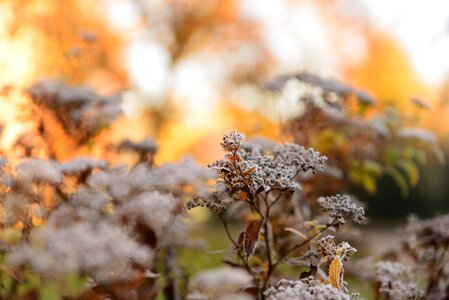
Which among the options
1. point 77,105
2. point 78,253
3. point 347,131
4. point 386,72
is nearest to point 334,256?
point 78,253

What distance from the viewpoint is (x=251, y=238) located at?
141cm

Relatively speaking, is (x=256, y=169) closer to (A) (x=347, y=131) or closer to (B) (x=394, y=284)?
(B) (x=394, y=284)

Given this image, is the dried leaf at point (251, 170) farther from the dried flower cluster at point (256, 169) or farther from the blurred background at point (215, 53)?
the blurred background at point (215, 53)

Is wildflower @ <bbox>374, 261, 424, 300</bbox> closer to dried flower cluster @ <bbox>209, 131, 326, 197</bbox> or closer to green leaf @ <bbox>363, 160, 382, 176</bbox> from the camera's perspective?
dried flower cluster @ <bbox>209, 131, 326, 197</bbox>

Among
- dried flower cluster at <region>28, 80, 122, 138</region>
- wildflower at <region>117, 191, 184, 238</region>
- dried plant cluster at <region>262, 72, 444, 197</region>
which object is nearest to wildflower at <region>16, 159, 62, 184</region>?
wildflower at <region>117, 191, 184, 238</region>

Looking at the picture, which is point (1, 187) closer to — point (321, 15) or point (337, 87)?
point (337, 87)

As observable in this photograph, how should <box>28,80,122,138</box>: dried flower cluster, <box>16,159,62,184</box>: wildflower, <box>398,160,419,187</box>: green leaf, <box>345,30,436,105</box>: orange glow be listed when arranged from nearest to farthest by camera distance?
<box>16,159,62,184</box>: wildflower → <box>28,80,122,138</box>: dried flower cluster → <box>398,160,419,187</box>: green leaf → <box>345,30,436,105</box>: orange glow

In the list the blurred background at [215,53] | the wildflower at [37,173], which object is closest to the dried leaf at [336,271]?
the wildflower at [37,173]

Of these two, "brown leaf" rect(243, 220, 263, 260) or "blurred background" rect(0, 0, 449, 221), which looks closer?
"brown leaf" rect(243, 220, 263, 260)

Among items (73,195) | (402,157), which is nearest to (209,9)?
(402,157)

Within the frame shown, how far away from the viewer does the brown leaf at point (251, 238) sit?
139 cm

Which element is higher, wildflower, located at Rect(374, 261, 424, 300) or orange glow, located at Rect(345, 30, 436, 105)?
orange glow, located at Rect(345, 30, 436, 105)

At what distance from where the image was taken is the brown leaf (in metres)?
1.39

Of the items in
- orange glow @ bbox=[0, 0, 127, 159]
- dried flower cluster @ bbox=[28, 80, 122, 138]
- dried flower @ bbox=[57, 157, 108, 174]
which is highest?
orange glow @ bbox=[0, 0, 127, 159]
